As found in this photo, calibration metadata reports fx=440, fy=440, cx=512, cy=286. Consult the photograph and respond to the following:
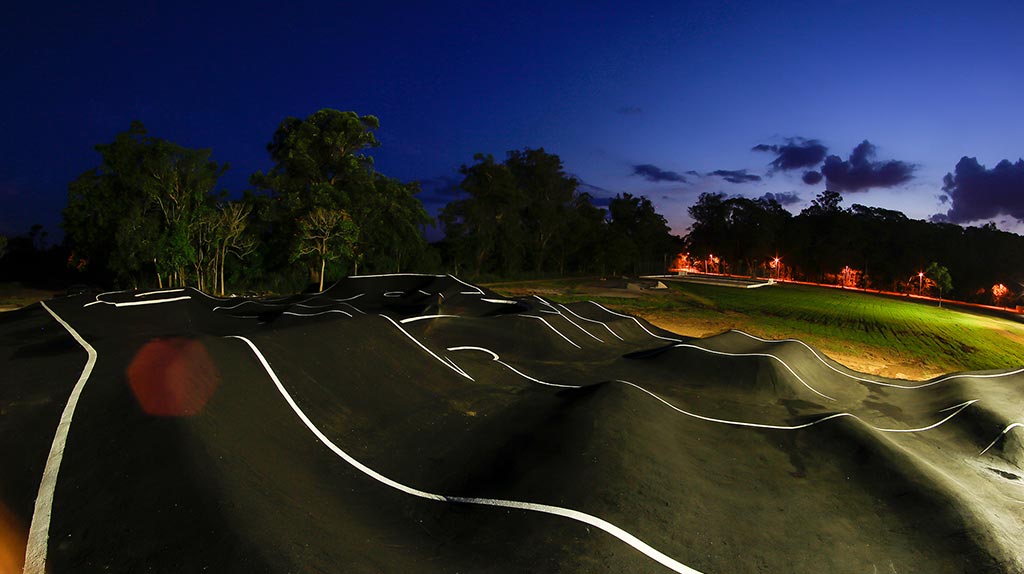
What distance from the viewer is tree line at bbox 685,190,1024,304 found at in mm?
43594

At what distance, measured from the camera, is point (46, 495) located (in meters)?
2.70

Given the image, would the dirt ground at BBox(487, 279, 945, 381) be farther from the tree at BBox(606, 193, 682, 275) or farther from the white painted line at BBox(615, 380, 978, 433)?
the tree at BBox(606, 193, 682, 275)

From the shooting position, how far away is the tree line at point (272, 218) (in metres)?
16.6

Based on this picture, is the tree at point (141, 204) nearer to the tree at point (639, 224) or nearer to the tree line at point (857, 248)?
the tree at point (639, 224)

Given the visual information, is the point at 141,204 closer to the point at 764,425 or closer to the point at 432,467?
the point at 432,467

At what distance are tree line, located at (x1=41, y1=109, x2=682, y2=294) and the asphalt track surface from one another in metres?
11.5

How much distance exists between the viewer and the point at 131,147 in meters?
16.5

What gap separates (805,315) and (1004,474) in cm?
1933

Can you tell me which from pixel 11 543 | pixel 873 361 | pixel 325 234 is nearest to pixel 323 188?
pixel 325 234

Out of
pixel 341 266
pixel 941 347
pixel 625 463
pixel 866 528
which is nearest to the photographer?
pixel 866 528

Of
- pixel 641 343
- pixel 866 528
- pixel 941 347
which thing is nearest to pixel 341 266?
pixel 641 343

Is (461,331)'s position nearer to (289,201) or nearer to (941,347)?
(289,201)

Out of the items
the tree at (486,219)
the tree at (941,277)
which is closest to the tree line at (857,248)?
the tree at (941,277)

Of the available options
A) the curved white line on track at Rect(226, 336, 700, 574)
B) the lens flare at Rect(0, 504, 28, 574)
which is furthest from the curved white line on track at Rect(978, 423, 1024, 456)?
the lens flare at Rect(0, 504, 28, 574)
